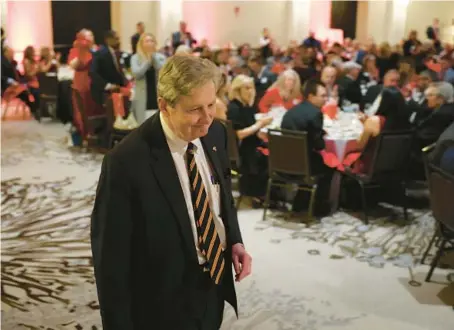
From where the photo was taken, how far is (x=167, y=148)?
1748 millimetres

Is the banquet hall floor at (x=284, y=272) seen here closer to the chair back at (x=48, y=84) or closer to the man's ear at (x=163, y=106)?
the man's ear at (x=163, y=106)

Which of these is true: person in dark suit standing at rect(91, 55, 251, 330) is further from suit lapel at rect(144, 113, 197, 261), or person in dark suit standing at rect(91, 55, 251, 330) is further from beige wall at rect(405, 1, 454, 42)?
beige wall at rect(405, 1, 454, 42)

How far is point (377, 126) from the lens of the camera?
502 cm

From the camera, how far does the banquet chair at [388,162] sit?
4883mm

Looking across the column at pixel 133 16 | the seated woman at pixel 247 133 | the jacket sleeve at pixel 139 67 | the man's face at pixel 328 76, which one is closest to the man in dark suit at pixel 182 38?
the column at pixel 133 16

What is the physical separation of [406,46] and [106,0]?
27.8 ft

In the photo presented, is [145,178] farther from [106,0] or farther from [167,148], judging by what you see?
[106,0]

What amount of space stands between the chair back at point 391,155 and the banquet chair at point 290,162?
0.53 meters

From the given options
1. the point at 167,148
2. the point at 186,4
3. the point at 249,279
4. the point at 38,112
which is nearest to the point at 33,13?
the point at 186,4

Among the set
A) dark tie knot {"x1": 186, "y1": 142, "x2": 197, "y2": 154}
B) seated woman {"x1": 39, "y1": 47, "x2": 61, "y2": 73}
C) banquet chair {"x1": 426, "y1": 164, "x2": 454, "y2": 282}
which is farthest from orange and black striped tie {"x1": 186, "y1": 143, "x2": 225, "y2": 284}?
seated woman {"x1": 39, "y1": 47, "x2": 61, "y2": 73}

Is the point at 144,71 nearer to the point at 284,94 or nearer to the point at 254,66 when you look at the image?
the point at 284,94

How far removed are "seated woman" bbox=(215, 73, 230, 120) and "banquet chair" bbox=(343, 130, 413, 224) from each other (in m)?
1.24

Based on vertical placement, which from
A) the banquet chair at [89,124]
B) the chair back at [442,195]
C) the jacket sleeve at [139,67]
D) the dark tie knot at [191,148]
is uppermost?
the dark tie knot at [191,148]

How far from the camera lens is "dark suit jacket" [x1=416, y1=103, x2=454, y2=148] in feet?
18.0
